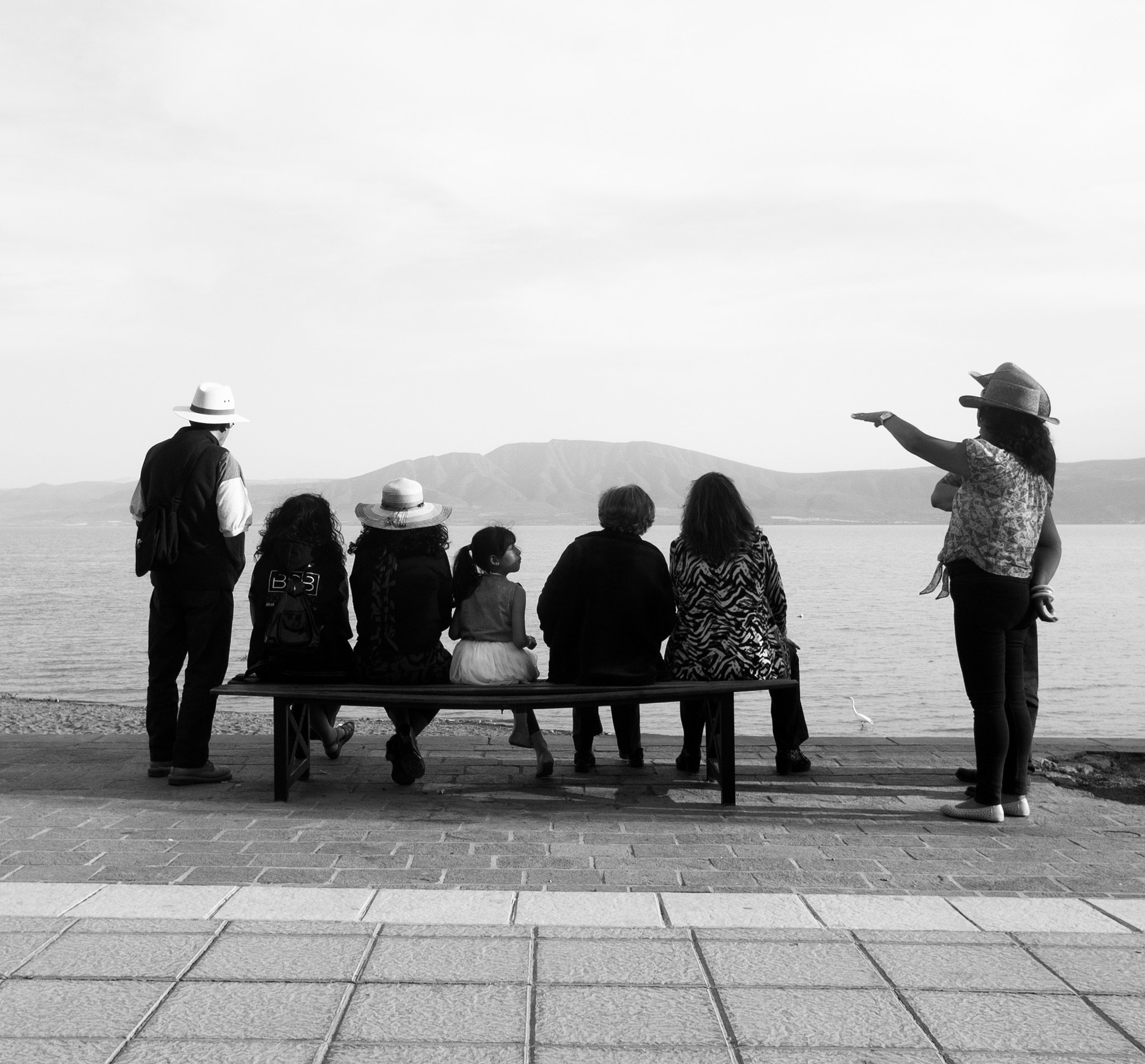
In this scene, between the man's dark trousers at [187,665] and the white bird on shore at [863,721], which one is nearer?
the man's dark trousers at [187,665]

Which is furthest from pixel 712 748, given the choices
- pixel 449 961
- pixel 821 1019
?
pixel 821 1019

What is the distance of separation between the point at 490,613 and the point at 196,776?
5.29 ft

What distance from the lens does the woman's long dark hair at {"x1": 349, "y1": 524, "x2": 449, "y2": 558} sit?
19.2 feet

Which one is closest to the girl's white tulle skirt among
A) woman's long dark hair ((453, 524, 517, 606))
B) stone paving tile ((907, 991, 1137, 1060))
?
woman's long dark hair ((453, 524, 517, 606))

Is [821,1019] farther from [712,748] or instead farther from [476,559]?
[476,559]

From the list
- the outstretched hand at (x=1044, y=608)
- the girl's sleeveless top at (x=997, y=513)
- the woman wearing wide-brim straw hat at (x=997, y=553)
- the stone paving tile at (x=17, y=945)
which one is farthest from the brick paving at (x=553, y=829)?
the girl's sleeveless top at (x=997, y=513)

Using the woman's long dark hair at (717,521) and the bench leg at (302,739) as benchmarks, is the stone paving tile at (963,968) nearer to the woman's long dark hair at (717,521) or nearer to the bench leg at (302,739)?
the woman's long dark hair at (717,521)

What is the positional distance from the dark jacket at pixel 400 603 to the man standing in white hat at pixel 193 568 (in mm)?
611

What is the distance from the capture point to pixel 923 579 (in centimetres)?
6238

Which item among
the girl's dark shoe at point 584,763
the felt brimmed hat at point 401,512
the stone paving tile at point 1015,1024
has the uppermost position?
the felt brimmed hat at point 401,512

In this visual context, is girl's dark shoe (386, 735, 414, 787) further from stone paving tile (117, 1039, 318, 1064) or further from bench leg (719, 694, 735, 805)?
stone paving tile (117, 1039, 318, 1064)

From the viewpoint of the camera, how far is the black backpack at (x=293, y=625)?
573 centimetres

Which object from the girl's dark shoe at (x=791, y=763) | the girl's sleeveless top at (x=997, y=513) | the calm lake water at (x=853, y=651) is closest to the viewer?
the girl's sleeveless top at (x=997, y=513)

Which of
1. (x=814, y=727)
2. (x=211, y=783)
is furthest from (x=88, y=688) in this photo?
(x=211, y=783)
